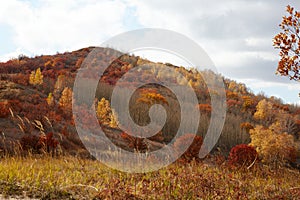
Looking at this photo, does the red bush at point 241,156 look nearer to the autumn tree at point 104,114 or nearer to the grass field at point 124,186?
the grass field at point 124,186

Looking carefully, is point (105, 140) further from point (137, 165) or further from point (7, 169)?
point (7, 169)

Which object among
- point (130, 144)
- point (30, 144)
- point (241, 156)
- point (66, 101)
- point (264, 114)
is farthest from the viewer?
point (264, 114)

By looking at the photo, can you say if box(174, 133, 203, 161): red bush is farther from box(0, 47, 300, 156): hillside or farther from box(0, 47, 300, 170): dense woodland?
box(0, 47, 300, 156): hillside

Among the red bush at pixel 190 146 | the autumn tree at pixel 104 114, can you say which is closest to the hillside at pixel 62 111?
the autumn tree at pixel 104 114

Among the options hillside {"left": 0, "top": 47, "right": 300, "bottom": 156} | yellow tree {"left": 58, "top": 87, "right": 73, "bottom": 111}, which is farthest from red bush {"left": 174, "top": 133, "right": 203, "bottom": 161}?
yellow tree {"left": 58, "top": 87, "right": 73, "bottom": 111}

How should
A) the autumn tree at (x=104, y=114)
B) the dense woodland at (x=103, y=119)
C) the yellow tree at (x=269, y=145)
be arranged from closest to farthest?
the dense woodland at (x=103, y=119)
the yellow tree at (x=269, y=145)
the autumn tree at (x=104, y=114)

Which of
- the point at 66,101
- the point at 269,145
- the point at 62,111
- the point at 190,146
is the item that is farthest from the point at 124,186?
the point at 66,101

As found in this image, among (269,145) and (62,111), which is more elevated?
(62,111)

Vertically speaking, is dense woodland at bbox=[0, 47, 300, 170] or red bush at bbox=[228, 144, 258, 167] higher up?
dense woodland at bbox=[0, 47, 300, 170]

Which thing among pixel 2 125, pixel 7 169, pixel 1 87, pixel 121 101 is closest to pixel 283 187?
pixel 7 169

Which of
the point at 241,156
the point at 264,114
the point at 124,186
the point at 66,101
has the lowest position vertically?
the point at 124,186

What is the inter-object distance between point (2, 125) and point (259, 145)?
382 inches

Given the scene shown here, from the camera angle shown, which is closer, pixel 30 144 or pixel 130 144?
pixel 30 144

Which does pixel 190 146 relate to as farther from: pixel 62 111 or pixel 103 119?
pixel 62 111
